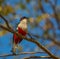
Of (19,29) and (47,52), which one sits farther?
(19,29)

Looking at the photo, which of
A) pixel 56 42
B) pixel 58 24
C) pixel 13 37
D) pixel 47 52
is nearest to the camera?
pixel 47 52

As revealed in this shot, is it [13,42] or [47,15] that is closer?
[13,42]

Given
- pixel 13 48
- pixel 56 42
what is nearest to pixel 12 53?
pixel 13 48

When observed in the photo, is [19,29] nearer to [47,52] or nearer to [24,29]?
[24,29]

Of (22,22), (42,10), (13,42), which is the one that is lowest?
(13,42)

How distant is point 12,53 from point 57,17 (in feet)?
7.01

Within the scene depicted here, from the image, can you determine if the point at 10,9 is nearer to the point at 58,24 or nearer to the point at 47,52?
the point at 58,24

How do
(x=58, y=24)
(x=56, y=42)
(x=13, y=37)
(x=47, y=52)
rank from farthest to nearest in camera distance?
1. (x=58, y=24)
2. (x=56, y=42)
3. (x=13, y=37)
4. (x=47, y=52)

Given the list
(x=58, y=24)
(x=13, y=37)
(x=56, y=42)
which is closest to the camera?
(x=13, y=37)

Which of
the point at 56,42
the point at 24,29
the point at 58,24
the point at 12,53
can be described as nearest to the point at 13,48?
the point at 12,53

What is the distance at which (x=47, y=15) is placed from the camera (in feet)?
12.9

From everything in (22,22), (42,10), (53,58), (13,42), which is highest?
(42,10)

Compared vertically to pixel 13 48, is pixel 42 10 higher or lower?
higher

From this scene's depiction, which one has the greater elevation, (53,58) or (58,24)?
(58,24)
